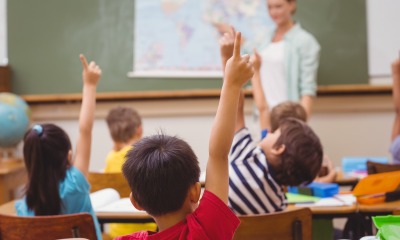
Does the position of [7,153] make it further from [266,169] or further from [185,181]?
[185,181]

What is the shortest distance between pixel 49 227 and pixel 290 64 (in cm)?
302

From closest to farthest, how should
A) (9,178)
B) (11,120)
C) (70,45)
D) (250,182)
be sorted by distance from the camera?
(250,182) < (9,178) < (11,120) < (70,45)

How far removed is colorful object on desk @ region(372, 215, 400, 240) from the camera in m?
1.38

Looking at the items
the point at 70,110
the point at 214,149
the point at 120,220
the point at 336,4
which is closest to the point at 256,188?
the point at 120,220

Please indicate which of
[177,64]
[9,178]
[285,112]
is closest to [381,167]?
[285,112]

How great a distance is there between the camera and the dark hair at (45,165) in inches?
90.0

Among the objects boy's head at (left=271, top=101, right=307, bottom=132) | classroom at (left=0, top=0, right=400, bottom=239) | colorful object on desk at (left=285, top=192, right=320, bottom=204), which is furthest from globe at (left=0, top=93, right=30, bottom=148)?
colorful object on desk at (left=285, top=192, right=320, bottom=204)

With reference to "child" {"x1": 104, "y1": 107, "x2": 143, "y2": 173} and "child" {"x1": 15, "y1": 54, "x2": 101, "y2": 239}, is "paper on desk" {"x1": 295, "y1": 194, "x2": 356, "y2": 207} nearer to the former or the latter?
"child" {"x1": 15, "y1": 54, "x2": 101, "y2": 239}

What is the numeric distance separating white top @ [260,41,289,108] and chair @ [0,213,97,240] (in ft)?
9.33

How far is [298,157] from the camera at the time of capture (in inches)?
91.7

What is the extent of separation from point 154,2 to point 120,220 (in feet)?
9.93

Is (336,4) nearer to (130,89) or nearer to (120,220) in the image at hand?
(130,89)

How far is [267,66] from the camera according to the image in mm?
4707

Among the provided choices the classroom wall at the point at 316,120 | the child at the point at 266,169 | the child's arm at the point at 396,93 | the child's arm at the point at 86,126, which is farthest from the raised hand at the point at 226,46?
the classroom wall at the point at 316,120
